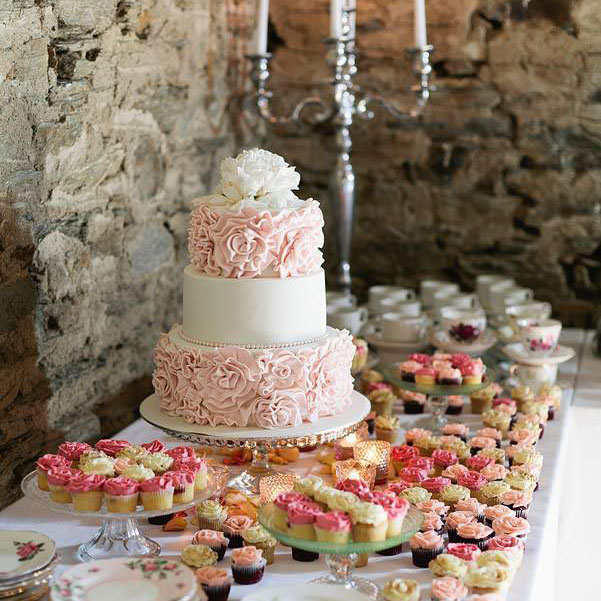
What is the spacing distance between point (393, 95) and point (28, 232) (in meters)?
1.62

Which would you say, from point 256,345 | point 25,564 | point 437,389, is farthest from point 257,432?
point 437,389

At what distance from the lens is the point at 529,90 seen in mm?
3229

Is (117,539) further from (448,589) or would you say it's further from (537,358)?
(537,358)

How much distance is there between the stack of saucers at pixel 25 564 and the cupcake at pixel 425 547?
0.58m

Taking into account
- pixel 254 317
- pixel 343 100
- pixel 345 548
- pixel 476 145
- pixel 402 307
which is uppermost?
pixel 343 100

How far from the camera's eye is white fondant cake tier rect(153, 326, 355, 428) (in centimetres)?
183

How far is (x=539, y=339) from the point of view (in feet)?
8.51

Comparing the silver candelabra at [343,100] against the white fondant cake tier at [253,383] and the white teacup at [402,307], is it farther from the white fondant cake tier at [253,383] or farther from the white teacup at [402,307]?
the white fondant cake tier at [253,383]

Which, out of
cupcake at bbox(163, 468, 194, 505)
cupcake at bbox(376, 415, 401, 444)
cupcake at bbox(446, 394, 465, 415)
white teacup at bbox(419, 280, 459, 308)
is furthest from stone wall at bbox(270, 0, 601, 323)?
cupcake at bbox(163, 468, 194, 505)

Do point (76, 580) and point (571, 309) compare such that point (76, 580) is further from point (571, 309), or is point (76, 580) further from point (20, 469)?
point (571, 309)

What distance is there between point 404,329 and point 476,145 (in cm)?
87

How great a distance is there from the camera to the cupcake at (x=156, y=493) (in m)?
1.58

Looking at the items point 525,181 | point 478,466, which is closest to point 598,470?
point 478,466

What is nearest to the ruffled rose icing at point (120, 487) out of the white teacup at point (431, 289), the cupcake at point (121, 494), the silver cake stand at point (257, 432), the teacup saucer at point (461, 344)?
A: the cupcake at point (121, 494)
